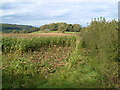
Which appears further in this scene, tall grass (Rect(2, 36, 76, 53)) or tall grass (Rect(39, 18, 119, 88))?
tall grass (Rect(2, 36, 76, 53))

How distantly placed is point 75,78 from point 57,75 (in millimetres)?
669

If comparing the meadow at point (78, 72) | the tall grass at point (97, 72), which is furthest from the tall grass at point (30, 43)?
the tall grass at point (97, 72)

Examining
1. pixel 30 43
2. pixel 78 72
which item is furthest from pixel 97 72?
pixel 30 43

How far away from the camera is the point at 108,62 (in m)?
4.71

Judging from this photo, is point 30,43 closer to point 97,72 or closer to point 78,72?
point 78,72

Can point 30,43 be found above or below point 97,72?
above

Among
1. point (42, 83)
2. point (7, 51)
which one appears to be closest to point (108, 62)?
point (42, 83)

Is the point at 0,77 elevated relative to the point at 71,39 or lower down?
lower down

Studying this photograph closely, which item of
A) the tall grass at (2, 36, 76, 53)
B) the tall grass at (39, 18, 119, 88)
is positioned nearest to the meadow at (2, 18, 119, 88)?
the tall grass at (39, 18, 119, 88)

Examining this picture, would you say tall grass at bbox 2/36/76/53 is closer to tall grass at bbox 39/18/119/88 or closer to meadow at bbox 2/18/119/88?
meadow at bbox 2/18/119/88

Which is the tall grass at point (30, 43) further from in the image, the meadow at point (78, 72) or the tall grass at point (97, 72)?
the tall grass at point (97, 72)

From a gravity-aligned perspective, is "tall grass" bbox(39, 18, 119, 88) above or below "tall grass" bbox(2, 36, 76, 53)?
below

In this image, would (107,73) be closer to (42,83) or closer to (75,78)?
(75,78)

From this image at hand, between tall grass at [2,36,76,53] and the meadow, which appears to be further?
tall grass at [2,36,76,53]
